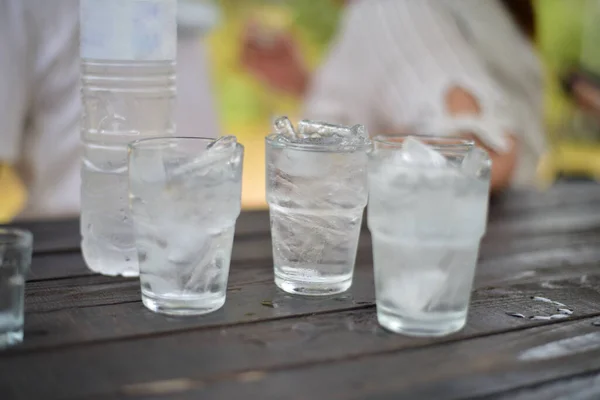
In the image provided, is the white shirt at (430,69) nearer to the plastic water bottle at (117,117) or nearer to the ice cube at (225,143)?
the plastic water bottle at (117,117)

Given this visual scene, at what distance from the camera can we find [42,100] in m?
2.25

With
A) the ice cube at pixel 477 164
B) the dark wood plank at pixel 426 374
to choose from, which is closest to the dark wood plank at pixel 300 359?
the dark wood plank at pixel 426 374

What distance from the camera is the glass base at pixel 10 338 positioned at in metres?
0.83

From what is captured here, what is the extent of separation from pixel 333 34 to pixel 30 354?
16.2 ft

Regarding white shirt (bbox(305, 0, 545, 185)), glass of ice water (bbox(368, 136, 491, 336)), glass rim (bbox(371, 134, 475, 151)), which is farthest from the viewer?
white shirt (bbox(305, 0, 545, 185))

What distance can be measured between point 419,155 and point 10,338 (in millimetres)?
545

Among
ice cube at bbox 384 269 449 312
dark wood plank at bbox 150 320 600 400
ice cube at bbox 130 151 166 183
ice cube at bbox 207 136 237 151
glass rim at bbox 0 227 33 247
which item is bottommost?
dark wood plank at bbox 150 320 600 400

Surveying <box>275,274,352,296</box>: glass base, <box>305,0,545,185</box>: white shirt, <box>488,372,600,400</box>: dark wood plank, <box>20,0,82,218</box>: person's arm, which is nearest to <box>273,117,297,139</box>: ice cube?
<box>275,274,352,296</box>: glass base

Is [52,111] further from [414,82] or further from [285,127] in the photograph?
[285,127]

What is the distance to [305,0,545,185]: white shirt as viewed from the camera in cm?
250

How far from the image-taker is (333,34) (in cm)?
548

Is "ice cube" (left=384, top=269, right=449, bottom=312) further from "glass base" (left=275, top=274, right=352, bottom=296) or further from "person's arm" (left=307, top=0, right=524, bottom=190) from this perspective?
"person's arm" (left=307, top=0, right=524, bottom=190)

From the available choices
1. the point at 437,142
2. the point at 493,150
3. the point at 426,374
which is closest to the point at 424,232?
the point at 426,374

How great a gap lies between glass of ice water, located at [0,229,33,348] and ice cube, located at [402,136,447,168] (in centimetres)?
48
